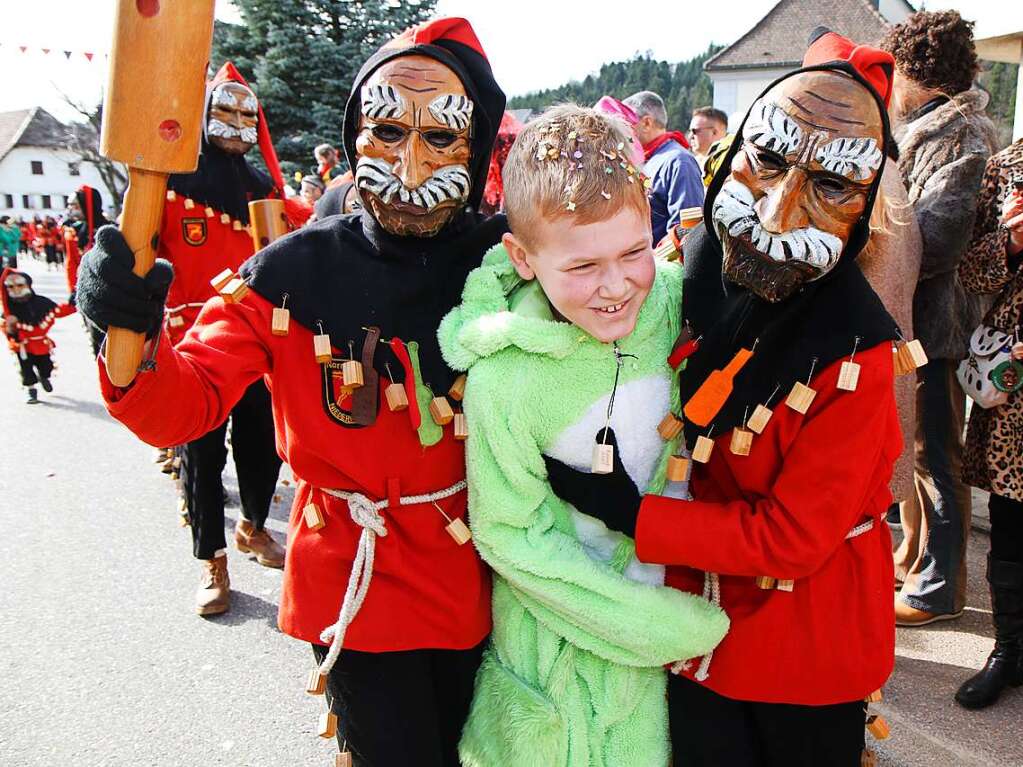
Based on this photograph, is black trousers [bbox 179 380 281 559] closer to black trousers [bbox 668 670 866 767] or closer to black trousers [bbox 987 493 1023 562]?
black trousers [bbox 668 670 866 767]

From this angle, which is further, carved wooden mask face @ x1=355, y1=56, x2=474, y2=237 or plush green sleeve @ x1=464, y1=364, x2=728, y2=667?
carved wooden mask face @ x1=355, y1=56, x2=474, y2=237

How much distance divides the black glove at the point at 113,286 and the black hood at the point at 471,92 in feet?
1.99

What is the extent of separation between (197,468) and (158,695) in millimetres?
1047

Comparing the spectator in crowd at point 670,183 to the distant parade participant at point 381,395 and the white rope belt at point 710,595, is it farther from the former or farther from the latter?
the white rope belt at point 710,595

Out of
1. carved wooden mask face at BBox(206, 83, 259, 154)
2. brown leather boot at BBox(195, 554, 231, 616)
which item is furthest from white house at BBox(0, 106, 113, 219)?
brown leather boot at BBox(195, 554, 231, 616)

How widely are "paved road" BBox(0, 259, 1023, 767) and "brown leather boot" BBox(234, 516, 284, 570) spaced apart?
0.07 meters

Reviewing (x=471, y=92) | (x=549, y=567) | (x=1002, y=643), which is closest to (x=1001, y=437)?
(x=1002, y=643)

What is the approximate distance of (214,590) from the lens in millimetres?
3770

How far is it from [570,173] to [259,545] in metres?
3.32

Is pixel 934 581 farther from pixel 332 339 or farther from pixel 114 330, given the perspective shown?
pixel 114 330

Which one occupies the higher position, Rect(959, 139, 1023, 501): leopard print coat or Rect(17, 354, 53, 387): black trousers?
Rect(959, 139, 1023, 501): leopard print coat

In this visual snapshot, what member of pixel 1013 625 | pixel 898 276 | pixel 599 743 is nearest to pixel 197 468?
pixel 599 743

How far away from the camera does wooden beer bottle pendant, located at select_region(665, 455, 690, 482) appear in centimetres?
162

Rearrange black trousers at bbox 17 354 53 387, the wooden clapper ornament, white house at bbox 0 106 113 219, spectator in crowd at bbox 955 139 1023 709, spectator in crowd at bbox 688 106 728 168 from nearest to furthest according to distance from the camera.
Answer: the wooden clapper ornament, spectator in crowd at bbox 955 139 1023 709, spectator in crowd at bbox 688 106 728 168, black trousers at bbox 17 354 53 387, white house at bbox 0 106 113 219
